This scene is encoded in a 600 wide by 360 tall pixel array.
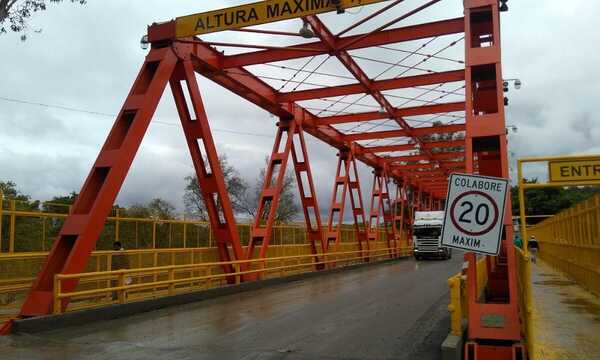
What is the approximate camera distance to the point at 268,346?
8.42 meters

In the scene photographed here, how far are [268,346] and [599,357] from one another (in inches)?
188

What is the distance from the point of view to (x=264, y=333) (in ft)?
31.1

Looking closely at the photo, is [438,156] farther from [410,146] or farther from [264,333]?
[264,333]

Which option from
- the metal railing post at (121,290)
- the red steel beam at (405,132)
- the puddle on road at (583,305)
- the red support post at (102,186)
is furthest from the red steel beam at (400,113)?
the metal railing post at (121,290)

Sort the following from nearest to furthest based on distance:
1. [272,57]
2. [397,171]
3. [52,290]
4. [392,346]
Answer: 1. [392,346]
2. [52,290]
3. [272,57]
4. [397,171]

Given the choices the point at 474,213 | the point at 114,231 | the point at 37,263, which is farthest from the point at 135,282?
the point at 474,213

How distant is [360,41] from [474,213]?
10555 mm

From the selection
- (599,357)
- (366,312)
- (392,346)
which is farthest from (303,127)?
(599,357)

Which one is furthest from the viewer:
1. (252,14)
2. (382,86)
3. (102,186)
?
(382,86)

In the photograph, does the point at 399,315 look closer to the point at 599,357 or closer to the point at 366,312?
the point at 366,312

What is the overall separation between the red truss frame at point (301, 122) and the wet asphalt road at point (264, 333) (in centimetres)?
130

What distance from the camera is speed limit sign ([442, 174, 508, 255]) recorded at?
6.05m

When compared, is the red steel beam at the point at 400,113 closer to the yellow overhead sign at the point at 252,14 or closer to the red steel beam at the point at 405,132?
the red steel beam at the point at 405,132

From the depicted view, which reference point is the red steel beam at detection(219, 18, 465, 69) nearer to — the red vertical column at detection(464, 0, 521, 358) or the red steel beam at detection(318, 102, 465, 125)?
the red vertical column at detection(464, 0, 521, 358)
